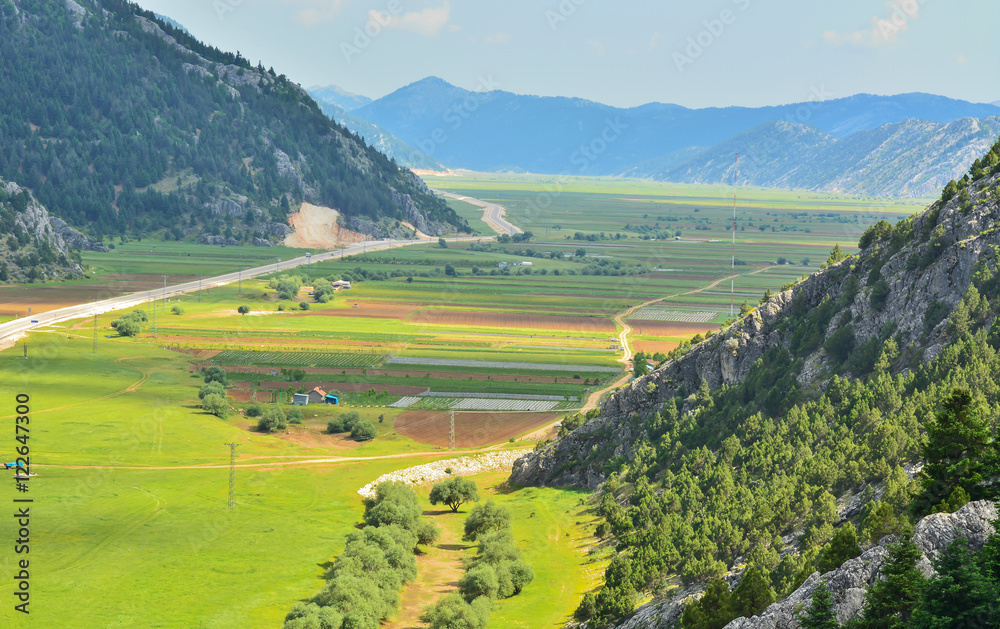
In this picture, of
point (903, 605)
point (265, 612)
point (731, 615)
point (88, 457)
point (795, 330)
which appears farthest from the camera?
point (88, 457)

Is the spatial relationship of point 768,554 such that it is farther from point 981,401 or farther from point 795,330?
point 795,330

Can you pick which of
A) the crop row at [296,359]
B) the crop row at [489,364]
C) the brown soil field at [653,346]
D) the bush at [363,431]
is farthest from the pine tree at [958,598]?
the brown soil field at [653,346]

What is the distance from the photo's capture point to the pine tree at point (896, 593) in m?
38.5

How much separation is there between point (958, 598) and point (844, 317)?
163 feet

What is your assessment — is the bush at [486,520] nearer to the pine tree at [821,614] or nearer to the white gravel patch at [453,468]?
the white gravel patch at [453,468]

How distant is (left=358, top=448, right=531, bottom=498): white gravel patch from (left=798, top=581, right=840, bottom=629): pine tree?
62.8 metres

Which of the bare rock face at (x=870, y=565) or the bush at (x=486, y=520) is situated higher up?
the bare rock face at (x=870, y=565)

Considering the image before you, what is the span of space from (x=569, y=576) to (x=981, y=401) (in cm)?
3215

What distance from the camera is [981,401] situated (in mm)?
60750

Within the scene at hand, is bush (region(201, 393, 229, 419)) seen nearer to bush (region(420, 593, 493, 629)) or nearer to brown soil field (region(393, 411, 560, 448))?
brown soil field (region(393, 411, 560, 448))

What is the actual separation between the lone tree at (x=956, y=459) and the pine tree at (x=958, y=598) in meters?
5.84

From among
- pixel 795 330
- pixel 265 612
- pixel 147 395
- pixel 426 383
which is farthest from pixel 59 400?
pixel 795 330

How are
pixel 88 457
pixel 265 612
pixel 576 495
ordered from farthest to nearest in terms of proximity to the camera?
pixel 88 457 < pixel 576 495 < pixel 265 612

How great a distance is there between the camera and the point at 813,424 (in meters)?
75.4
